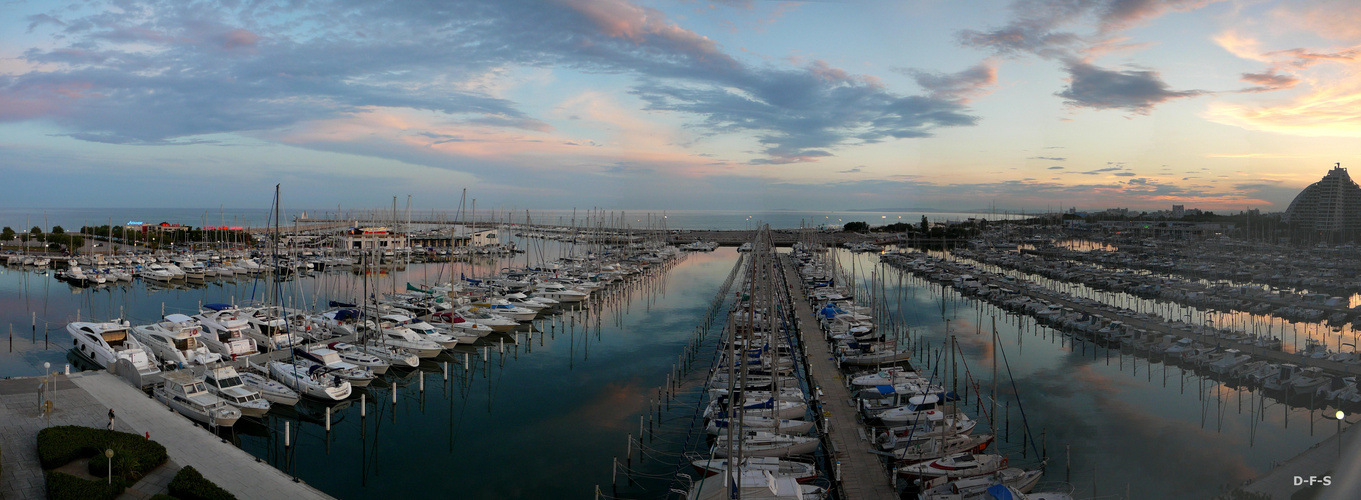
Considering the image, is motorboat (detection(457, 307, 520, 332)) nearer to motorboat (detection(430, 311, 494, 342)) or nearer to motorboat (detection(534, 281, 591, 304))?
motorboat (detection(430, 311, 494, 342))

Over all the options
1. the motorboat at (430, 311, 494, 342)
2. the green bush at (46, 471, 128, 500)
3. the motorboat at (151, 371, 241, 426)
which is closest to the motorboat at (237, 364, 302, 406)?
the motorboat at (151, 371, 241, 426)

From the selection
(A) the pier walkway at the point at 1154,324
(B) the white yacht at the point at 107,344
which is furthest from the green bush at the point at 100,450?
(A) the pier walkway at the point at 1154,324

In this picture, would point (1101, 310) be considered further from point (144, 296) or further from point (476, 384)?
point (144, 296)

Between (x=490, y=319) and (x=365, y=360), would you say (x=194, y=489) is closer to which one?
(x=365, y=360)

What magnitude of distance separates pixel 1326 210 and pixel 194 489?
198 feet

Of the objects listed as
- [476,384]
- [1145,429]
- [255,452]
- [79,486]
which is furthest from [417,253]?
[1145,429]

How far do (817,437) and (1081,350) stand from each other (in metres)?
20.2

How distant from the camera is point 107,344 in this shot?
24.0 metres

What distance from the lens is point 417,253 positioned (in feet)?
237

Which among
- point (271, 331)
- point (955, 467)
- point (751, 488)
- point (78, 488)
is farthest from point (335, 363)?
point (955, 467)

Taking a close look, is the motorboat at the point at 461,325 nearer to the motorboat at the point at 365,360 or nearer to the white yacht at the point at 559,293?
the motorboat at the point at 365,360

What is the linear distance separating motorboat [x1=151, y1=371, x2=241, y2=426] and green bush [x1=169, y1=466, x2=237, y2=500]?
6.17 meters

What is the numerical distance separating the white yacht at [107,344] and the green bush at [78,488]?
1049 cm

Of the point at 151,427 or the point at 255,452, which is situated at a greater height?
the point at 151,427
